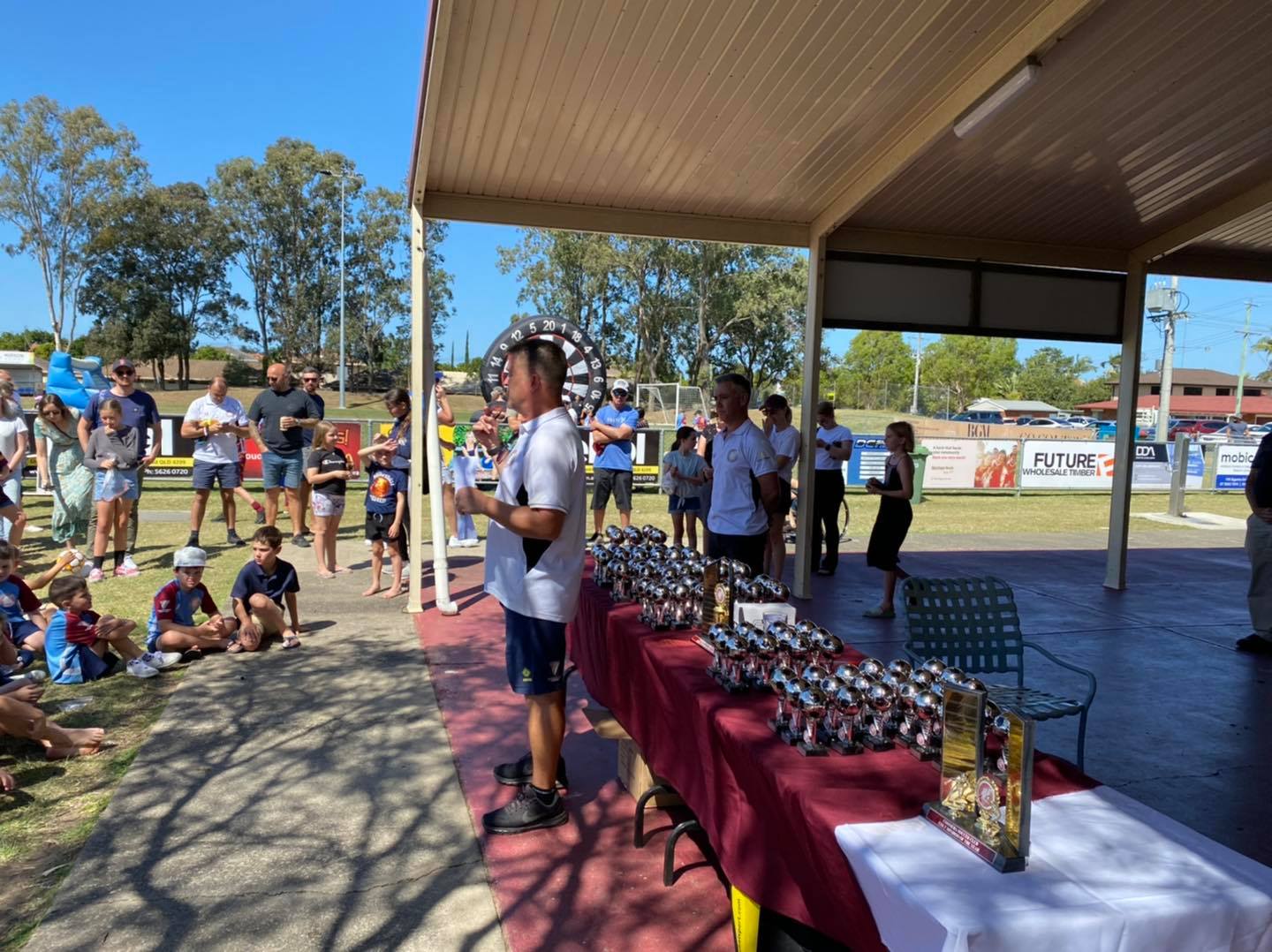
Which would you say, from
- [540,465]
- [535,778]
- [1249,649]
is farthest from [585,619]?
[1249,649]

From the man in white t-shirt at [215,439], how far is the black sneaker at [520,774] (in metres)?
6.53

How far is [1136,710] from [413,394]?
17.7 feet

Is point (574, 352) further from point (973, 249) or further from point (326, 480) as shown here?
point (973, 249)

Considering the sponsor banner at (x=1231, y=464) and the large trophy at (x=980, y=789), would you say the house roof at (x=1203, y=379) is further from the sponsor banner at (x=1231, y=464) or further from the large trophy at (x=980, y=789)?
the large trophy at (x=980, y=789)

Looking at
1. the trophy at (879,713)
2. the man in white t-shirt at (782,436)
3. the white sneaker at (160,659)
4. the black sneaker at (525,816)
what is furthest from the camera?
the man in white t-shirt at (782,436)

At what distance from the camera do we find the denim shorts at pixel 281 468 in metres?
9.25

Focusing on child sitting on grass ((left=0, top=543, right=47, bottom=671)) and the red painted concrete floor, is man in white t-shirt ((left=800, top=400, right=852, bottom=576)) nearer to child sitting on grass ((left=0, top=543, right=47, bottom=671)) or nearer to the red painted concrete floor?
the red painted concrete floor

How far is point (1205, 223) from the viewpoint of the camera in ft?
24.6

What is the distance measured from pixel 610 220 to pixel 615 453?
3.45m

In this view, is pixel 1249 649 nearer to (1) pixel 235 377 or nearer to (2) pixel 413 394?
(2) pixel 413 394

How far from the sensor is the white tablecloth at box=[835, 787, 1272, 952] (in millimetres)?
1631

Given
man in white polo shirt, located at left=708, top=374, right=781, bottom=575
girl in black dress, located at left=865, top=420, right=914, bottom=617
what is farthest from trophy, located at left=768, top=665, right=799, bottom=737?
girl in black dress, located at left=865, top=420, right=914, bottom=617

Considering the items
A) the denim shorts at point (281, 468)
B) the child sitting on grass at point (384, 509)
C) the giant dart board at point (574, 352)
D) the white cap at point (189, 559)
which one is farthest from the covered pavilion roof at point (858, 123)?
the denim shorts at point (281, 468)

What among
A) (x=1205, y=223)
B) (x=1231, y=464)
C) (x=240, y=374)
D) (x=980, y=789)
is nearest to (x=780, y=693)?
(x=980, y=789)
